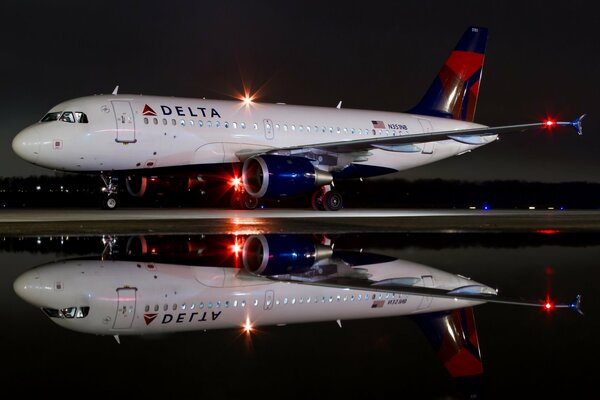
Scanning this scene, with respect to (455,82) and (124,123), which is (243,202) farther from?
(455,82)

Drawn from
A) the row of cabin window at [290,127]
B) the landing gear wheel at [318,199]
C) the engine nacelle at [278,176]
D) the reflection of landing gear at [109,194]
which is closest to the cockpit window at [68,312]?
the engine nacelle at [278,176]

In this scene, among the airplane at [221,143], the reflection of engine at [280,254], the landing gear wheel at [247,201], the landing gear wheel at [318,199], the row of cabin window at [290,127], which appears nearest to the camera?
the reflection of engine at [280,254]

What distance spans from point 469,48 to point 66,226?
19.0m

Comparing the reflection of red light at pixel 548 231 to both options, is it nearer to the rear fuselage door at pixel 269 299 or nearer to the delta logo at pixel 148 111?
the rear fuselage door at pixel 269 299

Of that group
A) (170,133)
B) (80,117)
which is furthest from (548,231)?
(80,117)

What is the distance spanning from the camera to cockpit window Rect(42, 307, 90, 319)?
4.85m

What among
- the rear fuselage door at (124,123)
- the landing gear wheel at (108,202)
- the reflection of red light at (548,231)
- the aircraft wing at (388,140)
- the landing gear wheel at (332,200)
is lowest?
the reflection of red light at (548,231)

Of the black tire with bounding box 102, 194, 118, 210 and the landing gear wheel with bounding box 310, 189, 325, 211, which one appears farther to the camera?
the landing gear wheel with bounding box 310, 189, 325, 211

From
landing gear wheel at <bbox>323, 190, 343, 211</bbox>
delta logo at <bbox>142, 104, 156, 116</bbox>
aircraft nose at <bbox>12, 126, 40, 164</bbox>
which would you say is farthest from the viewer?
landing gear wheel at <bbox>323, 190, 343, 211</bbox>

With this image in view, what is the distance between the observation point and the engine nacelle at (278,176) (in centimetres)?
1886

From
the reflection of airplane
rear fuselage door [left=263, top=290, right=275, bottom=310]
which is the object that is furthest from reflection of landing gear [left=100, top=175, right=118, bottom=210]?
rear fuselage door [left=263, top=290, right=275, bottom=310]

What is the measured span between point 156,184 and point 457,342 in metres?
18.7

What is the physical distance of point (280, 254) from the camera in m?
8.94

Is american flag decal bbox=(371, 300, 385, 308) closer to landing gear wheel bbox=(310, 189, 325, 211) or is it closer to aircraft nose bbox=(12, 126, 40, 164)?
aircraft nose bbox=(12, 126, 40, 164)
